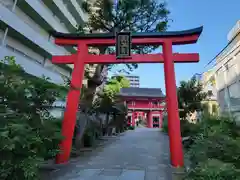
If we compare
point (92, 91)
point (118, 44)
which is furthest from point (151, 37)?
point (92, 91)

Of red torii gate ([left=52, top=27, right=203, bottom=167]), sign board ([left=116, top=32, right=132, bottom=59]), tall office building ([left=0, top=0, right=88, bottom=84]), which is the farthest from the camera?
tall office building ([left=0, top=0, right=88, bottom=84])

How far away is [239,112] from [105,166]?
506cm

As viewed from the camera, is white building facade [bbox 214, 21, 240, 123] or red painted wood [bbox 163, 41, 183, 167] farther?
white building facade [bbox 214, 21, 240, 123]

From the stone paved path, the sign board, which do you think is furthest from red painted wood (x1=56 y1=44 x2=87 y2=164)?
the sign board

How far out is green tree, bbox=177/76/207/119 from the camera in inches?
482

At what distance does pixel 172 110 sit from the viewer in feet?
22.5

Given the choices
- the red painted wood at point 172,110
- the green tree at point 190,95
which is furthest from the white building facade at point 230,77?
the green tree at point 190,95

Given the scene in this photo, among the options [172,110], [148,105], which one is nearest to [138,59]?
[172,110]

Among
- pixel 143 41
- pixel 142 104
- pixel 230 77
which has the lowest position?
pixel 230 77

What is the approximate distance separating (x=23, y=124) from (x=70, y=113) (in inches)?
118

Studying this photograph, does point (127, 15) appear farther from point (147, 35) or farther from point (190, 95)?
point (190, 95)

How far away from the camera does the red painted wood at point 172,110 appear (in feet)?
21.5

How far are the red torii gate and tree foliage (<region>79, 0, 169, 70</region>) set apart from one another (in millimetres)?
2313

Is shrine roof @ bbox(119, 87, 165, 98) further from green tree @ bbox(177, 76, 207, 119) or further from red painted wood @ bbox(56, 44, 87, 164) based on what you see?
red painted wood @ bbox(56, 44, 87, 164)
